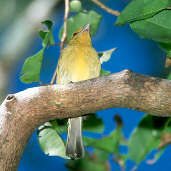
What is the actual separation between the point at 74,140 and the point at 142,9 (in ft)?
2.01

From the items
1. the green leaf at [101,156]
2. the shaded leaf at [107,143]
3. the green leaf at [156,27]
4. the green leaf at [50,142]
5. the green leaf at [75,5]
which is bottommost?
the green leaf at [101,156]

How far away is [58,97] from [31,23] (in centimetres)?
76

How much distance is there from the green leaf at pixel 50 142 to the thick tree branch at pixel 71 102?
0.58 feet

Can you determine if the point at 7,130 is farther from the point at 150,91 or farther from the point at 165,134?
the point at 165,134

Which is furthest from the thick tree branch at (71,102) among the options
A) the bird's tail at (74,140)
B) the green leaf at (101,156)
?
the green leaf at (101,156)

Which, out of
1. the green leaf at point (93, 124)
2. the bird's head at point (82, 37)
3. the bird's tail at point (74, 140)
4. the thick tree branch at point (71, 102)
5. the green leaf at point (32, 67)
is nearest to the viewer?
the thick tree branch at point (71, 102)

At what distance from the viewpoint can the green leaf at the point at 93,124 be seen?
130cm

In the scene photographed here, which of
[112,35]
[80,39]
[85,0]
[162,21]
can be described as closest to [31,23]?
[80,39]

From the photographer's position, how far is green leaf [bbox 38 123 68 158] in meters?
1.13

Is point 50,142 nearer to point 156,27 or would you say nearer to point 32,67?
point 32,67

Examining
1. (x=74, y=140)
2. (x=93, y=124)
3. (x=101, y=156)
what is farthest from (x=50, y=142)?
(x=101, y=156)

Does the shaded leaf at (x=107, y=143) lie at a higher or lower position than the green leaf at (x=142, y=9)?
lower

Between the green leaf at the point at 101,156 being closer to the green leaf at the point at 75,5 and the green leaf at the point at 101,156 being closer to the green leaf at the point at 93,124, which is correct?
the green leaf at the point at 93,124

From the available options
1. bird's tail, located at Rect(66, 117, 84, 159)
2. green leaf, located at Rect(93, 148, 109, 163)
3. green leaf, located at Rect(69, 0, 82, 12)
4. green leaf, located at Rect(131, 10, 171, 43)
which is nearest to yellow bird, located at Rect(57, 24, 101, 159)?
bird's tail, located at Rect(66, 117, 84, 159)
